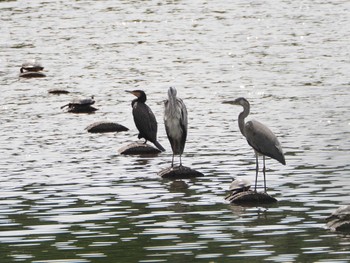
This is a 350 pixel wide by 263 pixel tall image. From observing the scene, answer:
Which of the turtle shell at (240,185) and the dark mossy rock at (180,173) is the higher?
the turtle shell at (240,185)

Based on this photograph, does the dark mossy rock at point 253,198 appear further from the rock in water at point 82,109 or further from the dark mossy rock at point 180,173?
the rock in water at point 82,109

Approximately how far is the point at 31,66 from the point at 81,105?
331 inches

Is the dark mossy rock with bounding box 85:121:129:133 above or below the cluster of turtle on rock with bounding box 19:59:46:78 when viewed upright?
above

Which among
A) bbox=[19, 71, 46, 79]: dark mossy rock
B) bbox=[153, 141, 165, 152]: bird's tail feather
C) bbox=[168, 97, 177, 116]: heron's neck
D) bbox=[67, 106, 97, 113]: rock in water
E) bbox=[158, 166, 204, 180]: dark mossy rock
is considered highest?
bbox=[168, 97, 177, 116]: heron's neck

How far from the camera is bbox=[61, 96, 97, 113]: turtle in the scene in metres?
35.4

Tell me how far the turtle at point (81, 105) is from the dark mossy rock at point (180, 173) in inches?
415

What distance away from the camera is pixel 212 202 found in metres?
22.5

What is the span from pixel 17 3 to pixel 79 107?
115ft

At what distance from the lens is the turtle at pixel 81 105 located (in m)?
35.4

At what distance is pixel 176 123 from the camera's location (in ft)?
85.6

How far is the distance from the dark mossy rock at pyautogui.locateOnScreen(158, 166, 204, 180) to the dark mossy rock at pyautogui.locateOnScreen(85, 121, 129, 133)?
6.79 m

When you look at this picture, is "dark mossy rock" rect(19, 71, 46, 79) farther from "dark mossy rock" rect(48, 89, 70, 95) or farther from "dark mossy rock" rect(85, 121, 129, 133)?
"dark mossy rock" rect(85, 121, 129, 133)

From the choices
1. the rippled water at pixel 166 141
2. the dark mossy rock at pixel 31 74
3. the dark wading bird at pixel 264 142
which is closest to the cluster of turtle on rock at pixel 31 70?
the dark mossy rock at pixel 31 74

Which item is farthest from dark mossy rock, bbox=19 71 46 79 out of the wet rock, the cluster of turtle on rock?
the wet rock
